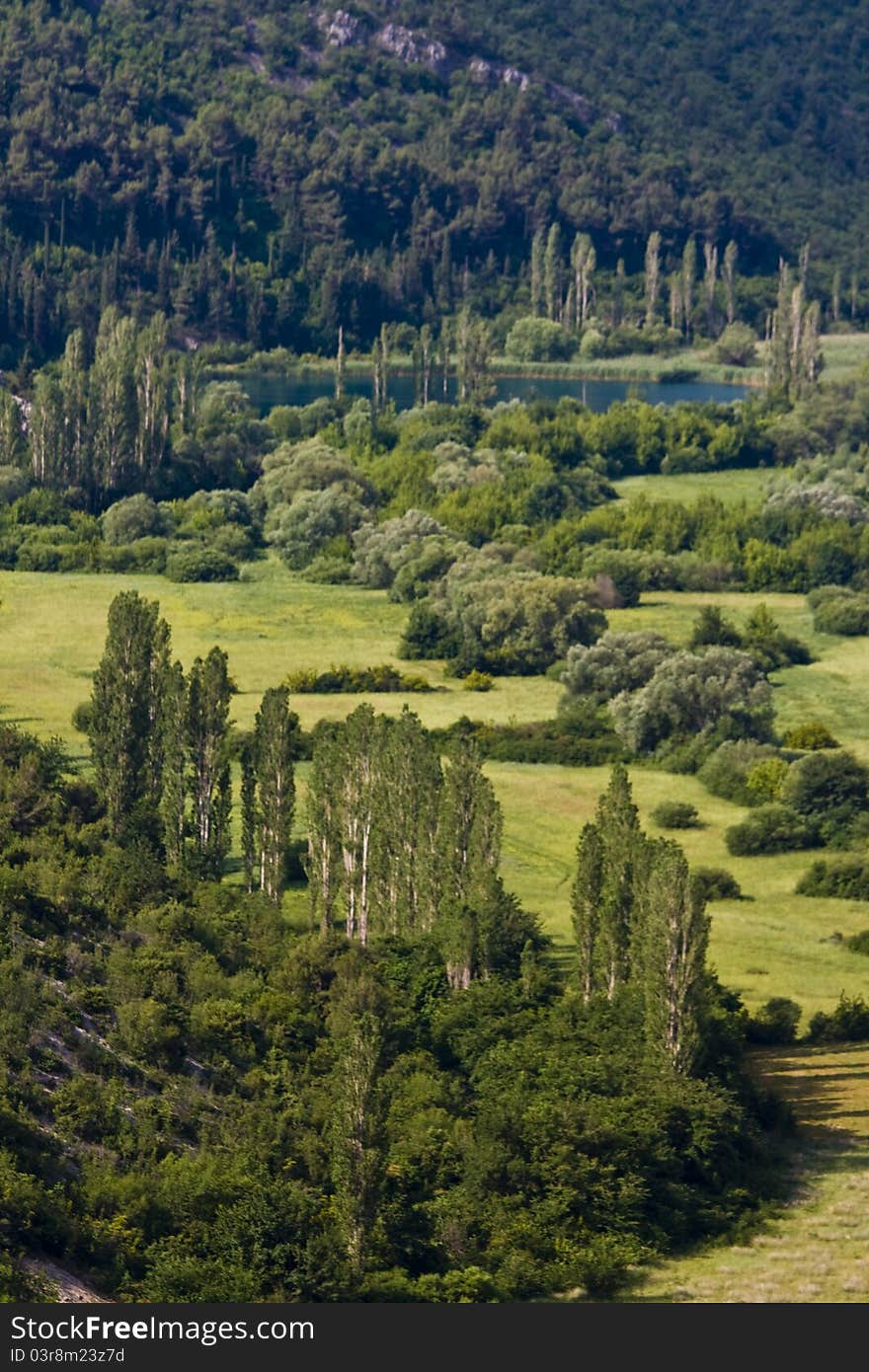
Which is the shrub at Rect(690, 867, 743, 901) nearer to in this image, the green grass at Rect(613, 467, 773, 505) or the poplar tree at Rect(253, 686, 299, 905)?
the poplar tree at Rect(253, 686, 299, 905)

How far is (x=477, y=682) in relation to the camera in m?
128

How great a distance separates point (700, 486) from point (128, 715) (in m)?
109

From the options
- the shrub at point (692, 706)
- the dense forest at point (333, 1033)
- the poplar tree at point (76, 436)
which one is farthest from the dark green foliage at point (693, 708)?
the poplar tree at point (76, 436)

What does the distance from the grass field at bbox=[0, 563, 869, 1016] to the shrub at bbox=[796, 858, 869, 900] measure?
0.65 meters

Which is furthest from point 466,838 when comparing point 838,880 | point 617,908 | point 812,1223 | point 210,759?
point 812,1223

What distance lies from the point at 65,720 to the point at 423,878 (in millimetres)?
33440

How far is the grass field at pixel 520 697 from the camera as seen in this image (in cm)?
8556

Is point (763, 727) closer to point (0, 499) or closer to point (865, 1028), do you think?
point (865, 1028)

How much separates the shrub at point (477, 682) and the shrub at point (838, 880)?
35.6 meters

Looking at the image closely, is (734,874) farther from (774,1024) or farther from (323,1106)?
(323,1106)

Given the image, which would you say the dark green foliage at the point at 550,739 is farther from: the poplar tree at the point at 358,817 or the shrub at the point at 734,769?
the poplar tree at the point at 358,817

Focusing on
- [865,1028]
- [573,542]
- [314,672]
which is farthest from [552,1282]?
[573,542]

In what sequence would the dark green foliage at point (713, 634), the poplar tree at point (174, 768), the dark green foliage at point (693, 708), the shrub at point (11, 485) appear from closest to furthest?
the poplar tree at point (174, 768)
the dark green foliage at point (693, 708)
the dark green foliage at point (713, 634)
the shrub at point (11, 485)

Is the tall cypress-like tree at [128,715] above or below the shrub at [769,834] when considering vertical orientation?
above
